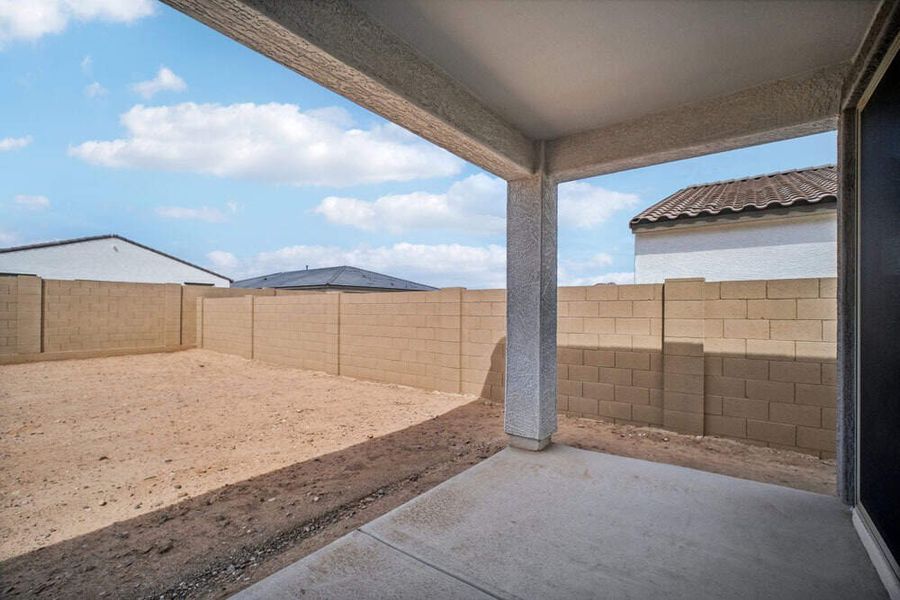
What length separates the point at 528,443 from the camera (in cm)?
339

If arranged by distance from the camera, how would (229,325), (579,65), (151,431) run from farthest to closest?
1. (229,325)
2. (151,431)
3. (579,65)

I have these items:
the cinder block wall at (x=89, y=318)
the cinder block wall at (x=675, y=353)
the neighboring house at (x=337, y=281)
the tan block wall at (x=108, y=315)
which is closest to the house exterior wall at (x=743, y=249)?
the cinder block wall at (x=675, y=353)

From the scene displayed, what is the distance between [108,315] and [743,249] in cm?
1563

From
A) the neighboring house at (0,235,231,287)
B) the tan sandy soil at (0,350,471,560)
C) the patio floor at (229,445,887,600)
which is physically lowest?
the tan sandy soil at (0,350,471,560)

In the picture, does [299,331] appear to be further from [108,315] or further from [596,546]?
[596,546]

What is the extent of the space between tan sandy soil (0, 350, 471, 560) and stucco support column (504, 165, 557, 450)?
2.05 meters

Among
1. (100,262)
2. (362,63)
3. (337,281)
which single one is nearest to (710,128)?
(362,63)

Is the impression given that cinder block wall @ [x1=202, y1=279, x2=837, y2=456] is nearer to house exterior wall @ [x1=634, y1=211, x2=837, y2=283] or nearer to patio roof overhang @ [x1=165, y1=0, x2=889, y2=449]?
patio roof overhang @ [x1=165, y1=0, x2=889, y2=449]

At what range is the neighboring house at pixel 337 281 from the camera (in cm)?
2196

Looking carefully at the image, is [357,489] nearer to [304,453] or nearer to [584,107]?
[304,453]

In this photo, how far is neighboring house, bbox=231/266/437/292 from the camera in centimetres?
2196

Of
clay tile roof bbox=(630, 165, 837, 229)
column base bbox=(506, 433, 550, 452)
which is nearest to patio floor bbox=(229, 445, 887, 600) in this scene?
column base bbox=(506, 433, 550, 452)

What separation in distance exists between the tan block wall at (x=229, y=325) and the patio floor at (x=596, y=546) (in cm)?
985

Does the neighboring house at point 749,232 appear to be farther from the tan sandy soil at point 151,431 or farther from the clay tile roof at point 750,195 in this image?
the tan sandy soil at point 151,431
